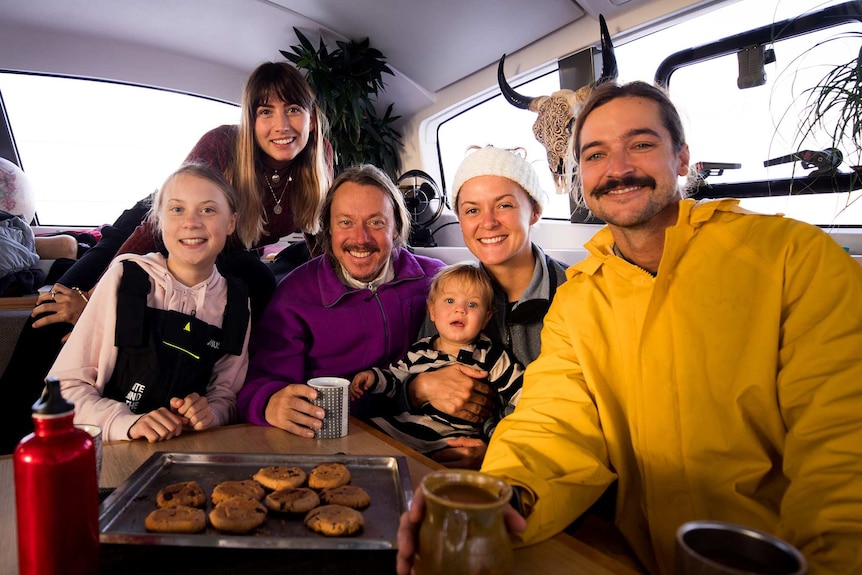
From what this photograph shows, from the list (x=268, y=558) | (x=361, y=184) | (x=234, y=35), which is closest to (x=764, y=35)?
(x=361, y=184)

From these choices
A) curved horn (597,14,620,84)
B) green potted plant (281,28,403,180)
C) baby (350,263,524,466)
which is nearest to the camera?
baby (350,263,524,466)

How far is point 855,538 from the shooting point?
3.18 feet

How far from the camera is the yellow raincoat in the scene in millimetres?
1100

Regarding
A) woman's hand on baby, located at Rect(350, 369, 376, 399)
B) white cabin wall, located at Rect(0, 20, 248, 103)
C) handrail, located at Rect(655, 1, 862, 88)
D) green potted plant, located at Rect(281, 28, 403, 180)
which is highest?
white cabin wall, located at Rect(0, 20, 248, 103)

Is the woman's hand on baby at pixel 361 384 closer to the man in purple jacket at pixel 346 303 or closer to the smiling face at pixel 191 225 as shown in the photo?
the man in purple jacket at pixel 346 303

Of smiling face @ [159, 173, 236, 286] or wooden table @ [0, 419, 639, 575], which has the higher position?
smiling face @ [159, 173, 236, 286]

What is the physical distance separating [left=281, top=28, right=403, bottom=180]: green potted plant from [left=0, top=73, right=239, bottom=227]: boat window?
108cm

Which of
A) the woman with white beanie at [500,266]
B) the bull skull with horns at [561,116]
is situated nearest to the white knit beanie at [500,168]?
the woman with white beanie at [500,266]

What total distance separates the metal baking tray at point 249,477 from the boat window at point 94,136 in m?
5.06

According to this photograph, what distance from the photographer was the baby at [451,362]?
1930 mm

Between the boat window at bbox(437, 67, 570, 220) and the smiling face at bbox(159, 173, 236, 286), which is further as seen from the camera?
the boat window at bbox(437, 67, 570, 220)

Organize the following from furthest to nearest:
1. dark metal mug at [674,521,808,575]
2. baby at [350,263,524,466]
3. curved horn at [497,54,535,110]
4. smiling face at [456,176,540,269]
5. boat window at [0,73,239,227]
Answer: boat window at [0,73,239,227] → curved horn at [497,54,535,110] → smiling face at [456,176,540,269] → baby at [350,263,524,466] → dark metal mug at [674,521,808,575]

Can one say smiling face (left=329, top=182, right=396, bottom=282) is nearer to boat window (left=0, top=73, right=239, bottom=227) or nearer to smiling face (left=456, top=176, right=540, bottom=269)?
smiling face (left=456, top=176, right=540, bottom=269)

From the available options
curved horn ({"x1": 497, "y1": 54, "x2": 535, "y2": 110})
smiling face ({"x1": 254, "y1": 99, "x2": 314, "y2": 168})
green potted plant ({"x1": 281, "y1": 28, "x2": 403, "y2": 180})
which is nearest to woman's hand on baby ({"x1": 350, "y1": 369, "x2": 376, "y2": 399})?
smiling face ({"x1": 254, "y1": 99, "x2": 314, "y2": 168})
